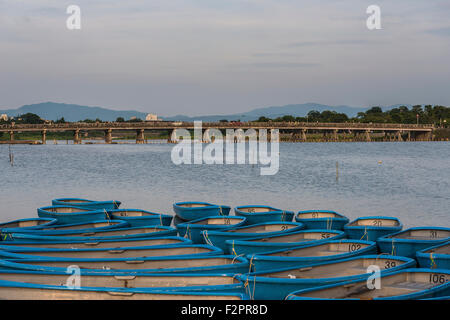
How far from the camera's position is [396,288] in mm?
14078

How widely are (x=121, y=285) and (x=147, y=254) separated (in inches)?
147

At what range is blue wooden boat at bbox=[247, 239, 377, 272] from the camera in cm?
1540

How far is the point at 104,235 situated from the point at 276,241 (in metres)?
6.77

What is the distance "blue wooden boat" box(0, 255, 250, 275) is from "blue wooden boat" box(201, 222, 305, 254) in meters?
2.03

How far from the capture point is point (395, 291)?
14023 mm

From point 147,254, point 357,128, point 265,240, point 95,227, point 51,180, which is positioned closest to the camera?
point 147,254

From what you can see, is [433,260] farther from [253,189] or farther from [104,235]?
[253,189]

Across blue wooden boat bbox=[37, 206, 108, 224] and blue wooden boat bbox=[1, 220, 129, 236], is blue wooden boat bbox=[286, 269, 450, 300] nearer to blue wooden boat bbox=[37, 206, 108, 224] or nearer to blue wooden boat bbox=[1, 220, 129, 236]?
blue wooden boat bbox=[1, 220, 129, 236]

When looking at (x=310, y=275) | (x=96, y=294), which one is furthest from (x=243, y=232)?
(x=96, y=294)

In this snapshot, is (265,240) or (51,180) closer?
(265,240)

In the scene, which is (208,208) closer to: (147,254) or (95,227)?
(95,227)

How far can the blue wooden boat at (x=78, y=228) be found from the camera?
832 inches

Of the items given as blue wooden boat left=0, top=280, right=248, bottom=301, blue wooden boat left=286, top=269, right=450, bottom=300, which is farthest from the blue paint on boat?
blue wooden boat left=286, top=269, right=450, bottom=300
